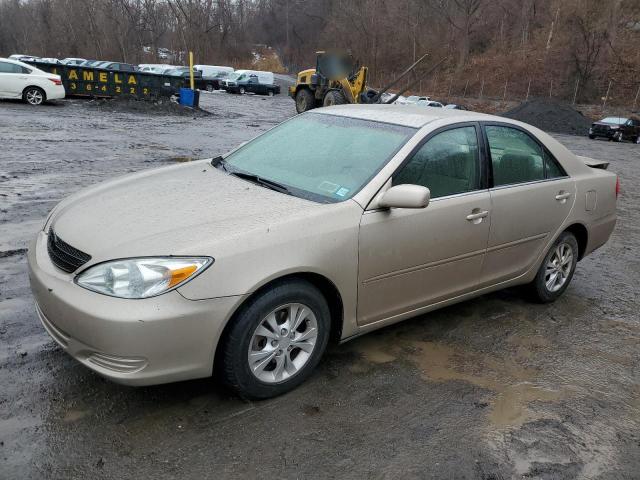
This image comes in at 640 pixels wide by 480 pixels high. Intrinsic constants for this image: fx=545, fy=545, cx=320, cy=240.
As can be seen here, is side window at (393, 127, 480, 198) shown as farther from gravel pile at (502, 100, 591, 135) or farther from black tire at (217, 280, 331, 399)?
gravel pile at (502, 100, 591, 135)

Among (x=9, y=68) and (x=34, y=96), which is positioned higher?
(x=9, y=68)

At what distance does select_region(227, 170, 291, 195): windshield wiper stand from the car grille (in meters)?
1.19

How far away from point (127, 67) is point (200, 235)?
40724 mm

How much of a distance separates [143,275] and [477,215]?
2290 millimetres

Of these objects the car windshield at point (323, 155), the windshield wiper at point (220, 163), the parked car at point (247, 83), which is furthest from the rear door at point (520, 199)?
the parked car at point (247, 83)

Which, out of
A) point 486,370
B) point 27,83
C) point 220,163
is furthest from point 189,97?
point 486,370

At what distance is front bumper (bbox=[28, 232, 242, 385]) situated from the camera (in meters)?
2.52

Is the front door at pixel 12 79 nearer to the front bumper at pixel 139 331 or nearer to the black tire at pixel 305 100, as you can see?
the black tire at pixel 305 100

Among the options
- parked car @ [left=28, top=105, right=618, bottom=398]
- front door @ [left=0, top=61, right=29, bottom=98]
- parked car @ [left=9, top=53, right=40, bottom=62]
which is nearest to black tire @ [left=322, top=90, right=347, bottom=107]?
front door @ [left=0, top=61, right=29, bottom=98]

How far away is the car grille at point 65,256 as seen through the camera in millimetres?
2761

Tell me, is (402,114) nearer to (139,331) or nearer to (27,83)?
(139,331)

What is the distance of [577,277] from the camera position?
554cm

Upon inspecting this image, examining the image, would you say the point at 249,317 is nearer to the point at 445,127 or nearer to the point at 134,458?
the point at 134,458

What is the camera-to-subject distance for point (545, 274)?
181 inches
